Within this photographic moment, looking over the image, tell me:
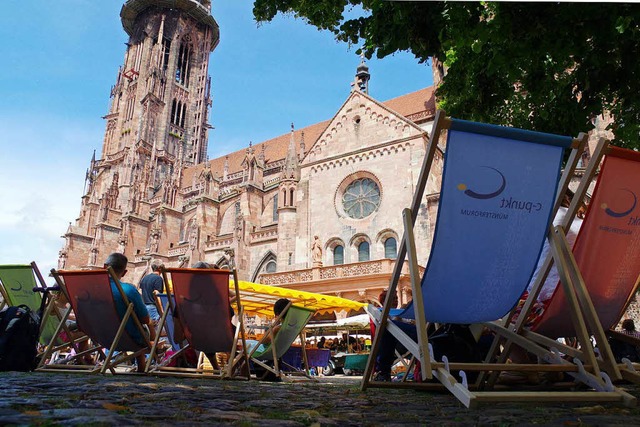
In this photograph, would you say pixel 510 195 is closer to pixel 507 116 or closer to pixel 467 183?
pixel 467 183

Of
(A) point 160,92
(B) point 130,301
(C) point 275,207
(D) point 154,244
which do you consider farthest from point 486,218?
(A) point 160,92

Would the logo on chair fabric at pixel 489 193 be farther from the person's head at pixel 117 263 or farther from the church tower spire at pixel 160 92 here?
the church tower spire at pixel 160 92

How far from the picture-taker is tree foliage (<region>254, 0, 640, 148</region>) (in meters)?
3.91

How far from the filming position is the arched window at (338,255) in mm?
21500

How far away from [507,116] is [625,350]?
11.0ft

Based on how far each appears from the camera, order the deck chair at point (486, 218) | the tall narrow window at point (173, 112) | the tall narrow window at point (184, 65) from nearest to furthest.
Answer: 1. the deck chair at point (486, 218)
2. the tall narrow window at point (173, 112)
3. the tall narrow window at point (184, 65)

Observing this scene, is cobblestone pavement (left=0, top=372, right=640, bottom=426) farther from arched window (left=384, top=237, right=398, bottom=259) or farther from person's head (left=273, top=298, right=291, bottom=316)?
arched window (left=384, top=237, right=398, bottom=259)

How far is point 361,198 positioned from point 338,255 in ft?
9.05

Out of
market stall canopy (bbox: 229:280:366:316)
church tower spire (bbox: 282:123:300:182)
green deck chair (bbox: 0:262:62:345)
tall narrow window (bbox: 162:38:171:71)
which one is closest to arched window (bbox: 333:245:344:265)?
church tower spire (bbox: 282:123:300:182)

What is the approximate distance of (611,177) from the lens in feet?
9.27

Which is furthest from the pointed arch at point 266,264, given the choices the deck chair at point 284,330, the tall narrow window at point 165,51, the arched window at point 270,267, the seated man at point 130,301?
the tall narrow window at point 165,51

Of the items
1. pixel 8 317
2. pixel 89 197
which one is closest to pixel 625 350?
pixel 8 317

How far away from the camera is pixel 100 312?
15.5 ft

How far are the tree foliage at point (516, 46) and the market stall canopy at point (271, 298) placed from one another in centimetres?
520
